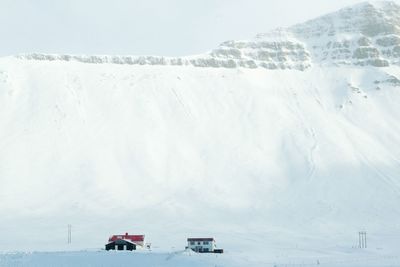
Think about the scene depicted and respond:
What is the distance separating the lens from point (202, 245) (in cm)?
7031

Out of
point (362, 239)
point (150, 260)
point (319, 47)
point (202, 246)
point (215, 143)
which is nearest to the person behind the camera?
point (150, 260)

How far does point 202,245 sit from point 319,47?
3975 inches

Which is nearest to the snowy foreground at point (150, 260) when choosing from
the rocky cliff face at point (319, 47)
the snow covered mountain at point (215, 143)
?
the snow covered mountain at point (215, 143)

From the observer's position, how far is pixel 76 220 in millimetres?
92312

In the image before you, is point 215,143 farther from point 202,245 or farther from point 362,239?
point 202,245

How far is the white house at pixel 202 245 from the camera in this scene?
229ft

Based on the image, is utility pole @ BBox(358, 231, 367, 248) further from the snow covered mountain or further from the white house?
the white house

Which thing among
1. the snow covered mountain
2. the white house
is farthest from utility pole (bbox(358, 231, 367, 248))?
the white house

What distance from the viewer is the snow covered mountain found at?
93.8 meters

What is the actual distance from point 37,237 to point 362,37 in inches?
3920

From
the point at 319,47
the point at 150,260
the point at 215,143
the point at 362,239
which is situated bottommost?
the point at 150,260

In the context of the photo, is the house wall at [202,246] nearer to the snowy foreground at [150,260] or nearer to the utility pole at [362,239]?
the snowy foreground at [150,260]

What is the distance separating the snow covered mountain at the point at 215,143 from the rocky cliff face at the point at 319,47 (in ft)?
1.05

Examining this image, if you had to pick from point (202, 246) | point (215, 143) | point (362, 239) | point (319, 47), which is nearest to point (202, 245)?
point (202, 246)
